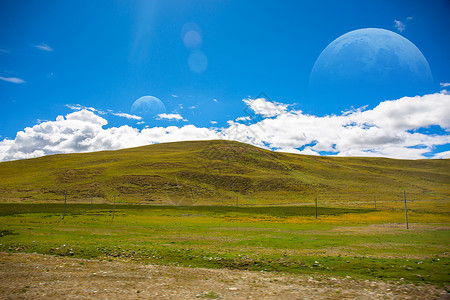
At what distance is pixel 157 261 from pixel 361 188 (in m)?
167

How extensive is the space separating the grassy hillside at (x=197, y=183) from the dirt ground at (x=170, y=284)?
3998 inches

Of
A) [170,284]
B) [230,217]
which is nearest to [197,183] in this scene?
[230,217]

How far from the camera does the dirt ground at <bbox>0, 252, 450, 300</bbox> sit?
11.4 m

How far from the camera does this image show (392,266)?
16.3 meters

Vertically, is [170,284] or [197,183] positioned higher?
[197,183]

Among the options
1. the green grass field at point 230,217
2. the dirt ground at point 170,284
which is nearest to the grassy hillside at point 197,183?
the green grass field at point 230,217

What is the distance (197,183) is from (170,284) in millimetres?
135035

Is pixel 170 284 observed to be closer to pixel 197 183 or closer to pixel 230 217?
→ pixel 230 217

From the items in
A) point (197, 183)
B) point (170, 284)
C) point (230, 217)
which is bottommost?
point (230, 217)

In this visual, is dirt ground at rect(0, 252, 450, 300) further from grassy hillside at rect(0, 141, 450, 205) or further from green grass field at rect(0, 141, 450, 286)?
grassy hillside at rect(0, 141, 450, 205)

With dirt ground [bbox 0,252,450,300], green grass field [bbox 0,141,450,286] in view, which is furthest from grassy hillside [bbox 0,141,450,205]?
dirt ground [bbox 0,252,450,300]

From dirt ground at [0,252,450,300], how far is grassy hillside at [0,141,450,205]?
101539 millimetres

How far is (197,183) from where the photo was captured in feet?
482

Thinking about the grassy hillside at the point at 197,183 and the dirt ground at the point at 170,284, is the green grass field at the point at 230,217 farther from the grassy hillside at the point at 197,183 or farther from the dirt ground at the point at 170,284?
the dirt ground at the point at 170,284
